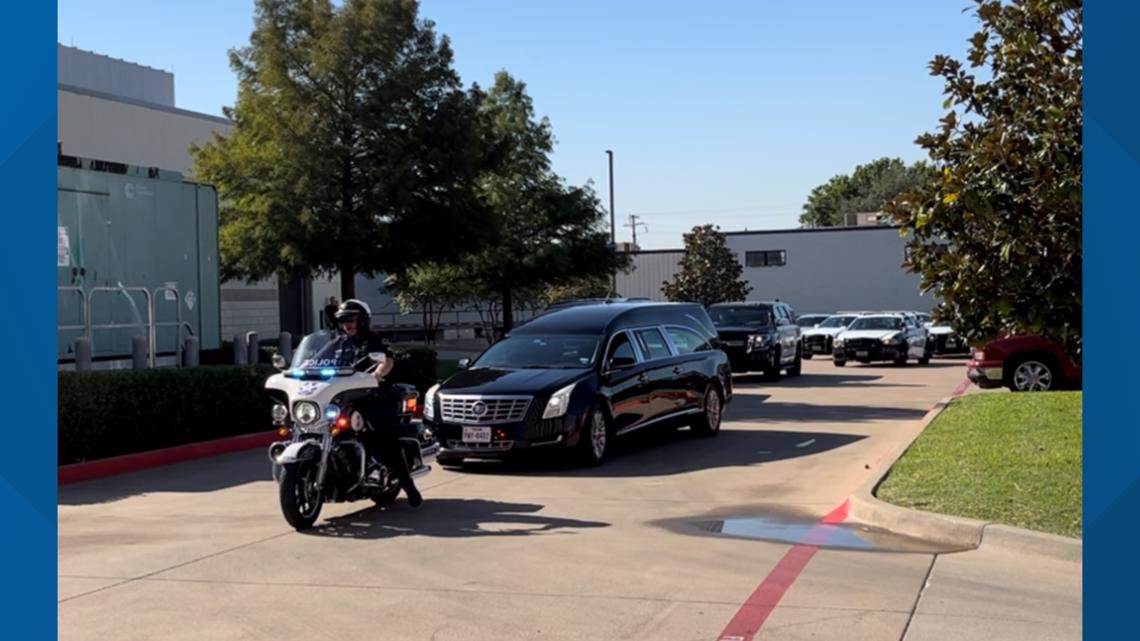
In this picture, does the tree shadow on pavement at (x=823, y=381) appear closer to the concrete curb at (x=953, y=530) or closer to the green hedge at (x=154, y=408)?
the green hedge at (x=154, y=408)

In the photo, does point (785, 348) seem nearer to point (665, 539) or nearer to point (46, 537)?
point (665, 539)

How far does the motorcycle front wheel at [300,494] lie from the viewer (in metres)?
9.76

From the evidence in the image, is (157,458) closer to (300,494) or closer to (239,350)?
(239,350)

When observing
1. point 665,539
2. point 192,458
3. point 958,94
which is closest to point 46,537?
point 665,539

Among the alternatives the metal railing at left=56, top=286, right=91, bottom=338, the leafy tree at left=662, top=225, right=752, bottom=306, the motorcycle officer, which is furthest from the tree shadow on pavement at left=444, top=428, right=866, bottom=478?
the leafy tree at left=662, top=225, right=752, bottom=306

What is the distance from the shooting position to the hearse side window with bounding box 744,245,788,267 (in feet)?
191

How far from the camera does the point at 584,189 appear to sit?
33.9m

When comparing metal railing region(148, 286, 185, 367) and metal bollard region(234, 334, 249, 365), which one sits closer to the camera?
metal railing region(148, 286, 185, 367)

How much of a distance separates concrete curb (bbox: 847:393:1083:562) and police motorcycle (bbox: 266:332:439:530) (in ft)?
13.3

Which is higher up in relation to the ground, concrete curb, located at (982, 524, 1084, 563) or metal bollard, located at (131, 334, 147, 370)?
metal bollard, located at (131, 334, 147, 370)

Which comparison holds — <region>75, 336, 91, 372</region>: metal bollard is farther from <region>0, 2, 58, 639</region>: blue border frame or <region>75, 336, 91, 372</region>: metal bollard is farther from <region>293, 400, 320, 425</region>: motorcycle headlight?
<region>0, 2, 58, 639</region>: blue border frame

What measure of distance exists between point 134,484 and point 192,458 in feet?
6.33

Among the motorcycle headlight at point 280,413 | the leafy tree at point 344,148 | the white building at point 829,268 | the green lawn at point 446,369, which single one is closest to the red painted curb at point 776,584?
the motorcycle headlight at point 280,413

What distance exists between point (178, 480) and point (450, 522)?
4330mm
